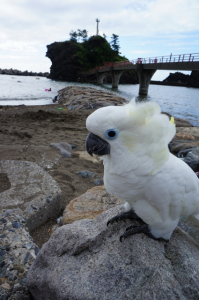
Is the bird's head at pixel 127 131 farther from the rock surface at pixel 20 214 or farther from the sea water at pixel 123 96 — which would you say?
the sea water at pixel 123 96

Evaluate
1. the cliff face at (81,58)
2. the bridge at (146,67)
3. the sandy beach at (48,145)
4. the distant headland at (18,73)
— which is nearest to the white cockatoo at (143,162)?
the sandy beach at (48,145)

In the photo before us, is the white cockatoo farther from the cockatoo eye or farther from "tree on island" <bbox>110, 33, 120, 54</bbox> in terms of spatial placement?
"tree on island" <bbox>110, 33, 120, 54</bbox>

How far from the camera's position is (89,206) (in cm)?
330

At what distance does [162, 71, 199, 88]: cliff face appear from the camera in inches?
2373

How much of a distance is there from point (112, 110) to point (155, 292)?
1394 millimetres

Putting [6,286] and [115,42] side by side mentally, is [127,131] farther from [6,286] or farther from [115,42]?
[115,42]

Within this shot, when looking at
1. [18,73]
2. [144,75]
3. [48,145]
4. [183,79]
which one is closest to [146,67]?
[144,75]

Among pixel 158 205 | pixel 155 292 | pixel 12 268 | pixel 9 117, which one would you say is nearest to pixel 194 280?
pixel 155 292

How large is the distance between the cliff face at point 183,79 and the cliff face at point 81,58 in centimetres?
1207

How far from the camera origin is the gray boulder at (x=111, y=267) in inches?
63.1

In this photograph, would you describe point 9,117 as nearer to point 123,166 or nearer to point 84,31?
point 123,166

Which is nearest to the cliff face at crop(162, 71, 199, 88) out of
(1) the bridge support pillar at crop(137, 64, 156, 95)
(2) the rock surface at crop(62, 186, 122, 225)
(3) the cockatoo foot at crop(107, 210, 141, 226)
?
(1) the bridge support pillar at crop(137, 64, 156, 95)

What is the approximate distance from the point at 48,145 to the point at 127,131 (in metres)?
5.07

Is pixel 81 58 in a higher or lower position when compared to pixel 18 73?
higher
